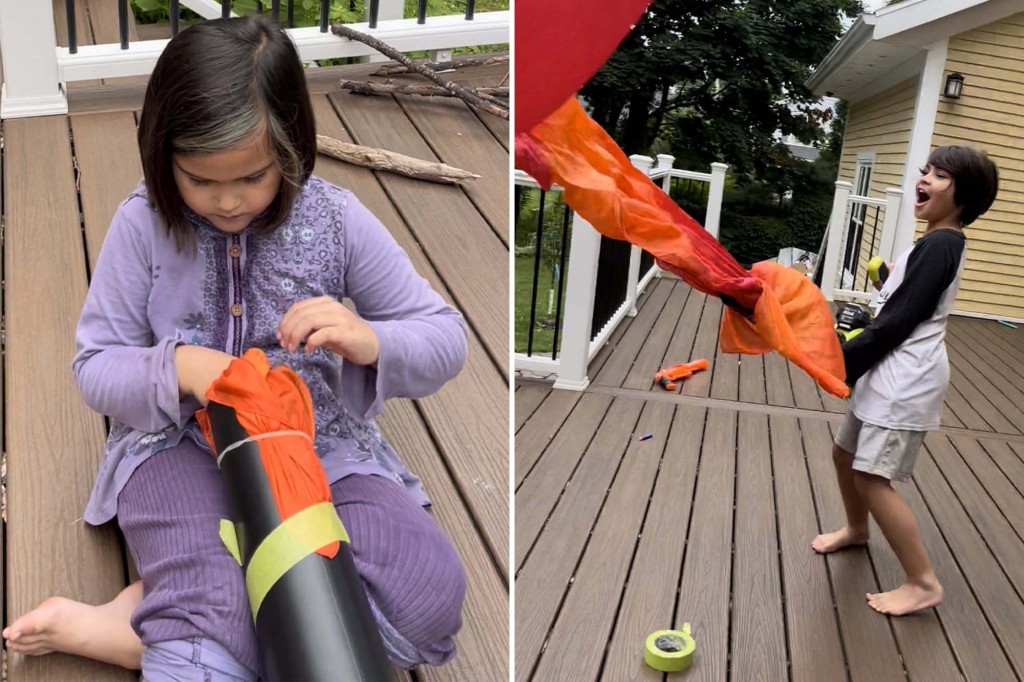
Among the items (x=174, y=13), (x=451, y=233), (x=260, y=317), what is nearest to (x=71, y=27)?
(x=174, y=13)

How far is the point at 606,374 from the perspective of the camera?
419cm

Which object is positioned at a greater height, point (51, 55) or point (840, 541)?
point (51, 55)

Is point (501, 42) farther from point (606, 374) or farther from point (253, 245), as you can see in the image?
point (253, 245)

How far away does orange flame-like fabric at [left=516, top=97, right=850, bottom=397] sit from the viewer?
77cm

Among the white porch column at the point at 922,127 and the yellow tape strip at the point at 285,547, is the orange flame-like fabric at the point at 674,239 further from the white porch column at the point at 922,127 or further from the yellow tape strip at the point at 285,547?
the white porch column at the point at 922,127

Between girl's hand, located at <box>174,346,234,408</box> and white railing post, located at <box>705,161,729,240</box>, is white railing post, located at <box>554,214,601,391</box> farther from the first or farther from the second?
white railing post, located at <box>705,161,729,240</box>

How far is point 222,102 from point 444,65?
197 cm

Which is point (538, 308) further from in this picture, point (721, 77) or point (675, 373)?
point (721, 77)

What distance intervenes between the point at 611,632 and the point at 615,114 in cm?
1497

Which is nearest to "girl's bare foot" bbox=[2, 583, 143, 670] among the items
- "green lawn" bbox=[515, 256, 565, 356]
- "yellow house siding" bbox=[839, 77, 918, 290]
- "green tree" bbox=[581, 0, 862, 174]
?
"green lawn" bbox=[515, 256, 565, 356]

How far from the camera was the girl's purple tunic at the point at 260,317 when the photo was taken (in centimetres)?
128

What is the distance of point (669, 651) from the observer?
208cm

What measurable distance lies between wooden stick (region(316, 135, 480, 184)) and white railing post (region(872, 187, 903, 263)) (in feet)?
17.6

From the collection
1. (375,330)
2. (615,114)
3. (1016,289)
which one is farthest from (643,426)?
(615,114)
